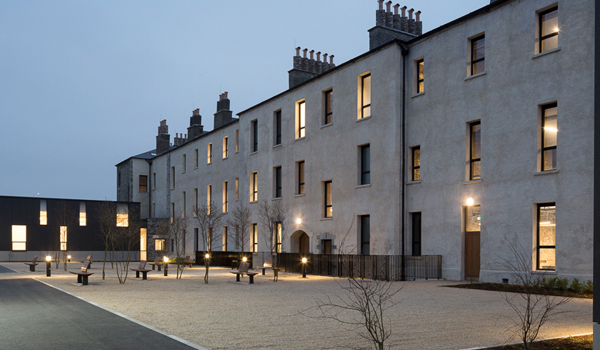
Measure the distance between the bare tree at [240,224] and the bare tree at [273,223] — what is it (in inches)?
59.1

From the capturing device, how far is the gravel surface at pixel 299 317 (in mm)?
9047

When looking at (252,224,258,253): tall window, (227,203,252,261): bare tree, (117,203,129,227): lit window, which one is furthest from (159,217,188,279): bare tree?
(252,224,258,253): tall window

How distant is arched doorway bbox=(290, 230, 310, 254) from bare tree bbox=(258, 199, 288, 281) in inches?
32.3

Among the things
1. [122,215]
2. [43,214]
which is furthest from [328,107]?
[122,215]

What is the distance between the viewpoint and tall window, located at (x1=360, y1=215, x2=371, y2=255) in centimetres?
2830

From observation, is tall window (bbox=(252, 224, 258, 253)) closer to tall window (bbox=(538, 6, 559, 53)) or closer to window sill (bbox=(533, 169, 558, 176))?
window sill (bbox=(533, 169, 558, 176))

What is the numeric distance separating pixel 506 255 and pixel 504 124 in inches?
194

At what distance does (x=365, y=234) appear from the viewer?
2869 cm

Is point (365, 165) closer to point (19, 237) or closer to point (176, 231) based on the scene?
point (176, 231)

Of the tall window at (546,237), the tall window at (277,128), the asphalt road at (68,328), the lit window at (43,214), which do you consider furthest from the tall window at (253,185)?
the asphalt road at (68,328)

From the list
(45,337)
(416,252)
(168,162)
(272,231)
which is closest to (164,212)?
(168,162)

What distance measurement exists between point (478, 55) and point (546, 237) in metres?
7.94

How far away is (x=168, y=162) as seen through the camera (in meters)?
56.2

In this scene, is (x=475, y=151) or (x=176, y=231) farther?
(x=176, y=231)
